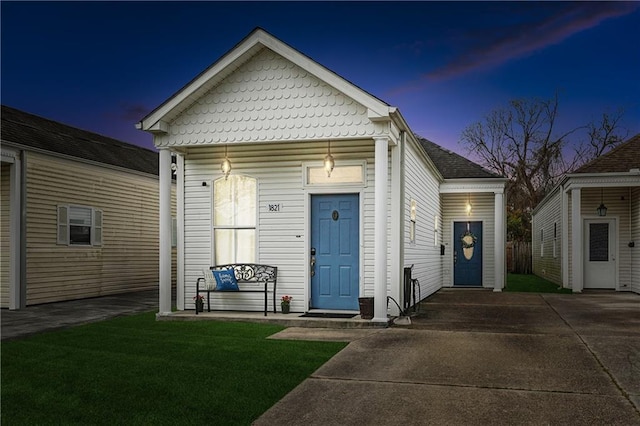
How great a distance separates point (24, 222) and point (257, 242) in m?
5.51

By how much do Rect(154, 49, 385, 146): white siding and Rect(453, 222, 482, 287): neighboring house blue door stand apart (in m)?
10.2

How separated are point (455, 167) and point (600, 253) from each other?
4.91m

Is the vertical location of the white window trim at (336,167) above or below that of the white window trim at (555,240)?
above

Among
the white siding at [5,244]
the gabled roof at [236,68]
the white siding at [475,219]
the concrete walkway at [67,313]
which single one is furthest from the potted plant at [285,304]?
the white siding at [475,219]

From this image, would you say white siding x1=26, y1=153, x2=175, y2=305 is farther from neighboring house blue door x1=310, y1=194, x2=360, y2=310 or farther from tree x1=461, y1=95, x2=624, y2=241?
tree x1=461, y1=95, x2=624, y2=241

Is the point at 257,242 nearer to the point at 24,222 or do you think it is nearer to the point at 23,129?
the point at 24,222

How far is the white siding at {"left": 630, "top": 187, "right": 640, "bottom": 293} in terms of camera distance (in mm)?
15922

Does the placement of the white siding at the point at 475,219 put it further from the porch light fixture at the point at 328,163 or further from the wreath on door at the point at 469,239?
the porch light fixture at the point at 328,163

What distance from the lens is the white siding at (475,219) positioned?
18453 millimetres

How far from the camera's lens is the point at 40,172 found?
1330cm

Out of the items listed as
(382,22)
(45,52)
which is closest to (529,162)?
(382,22)

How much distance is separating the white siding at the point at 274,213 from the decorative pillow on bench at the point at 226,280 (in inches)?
18.9

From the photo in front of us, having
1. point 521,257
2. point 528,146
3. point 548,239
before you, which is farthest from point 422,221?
point 528,146

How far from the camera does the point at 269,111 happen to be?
9.97 meters
